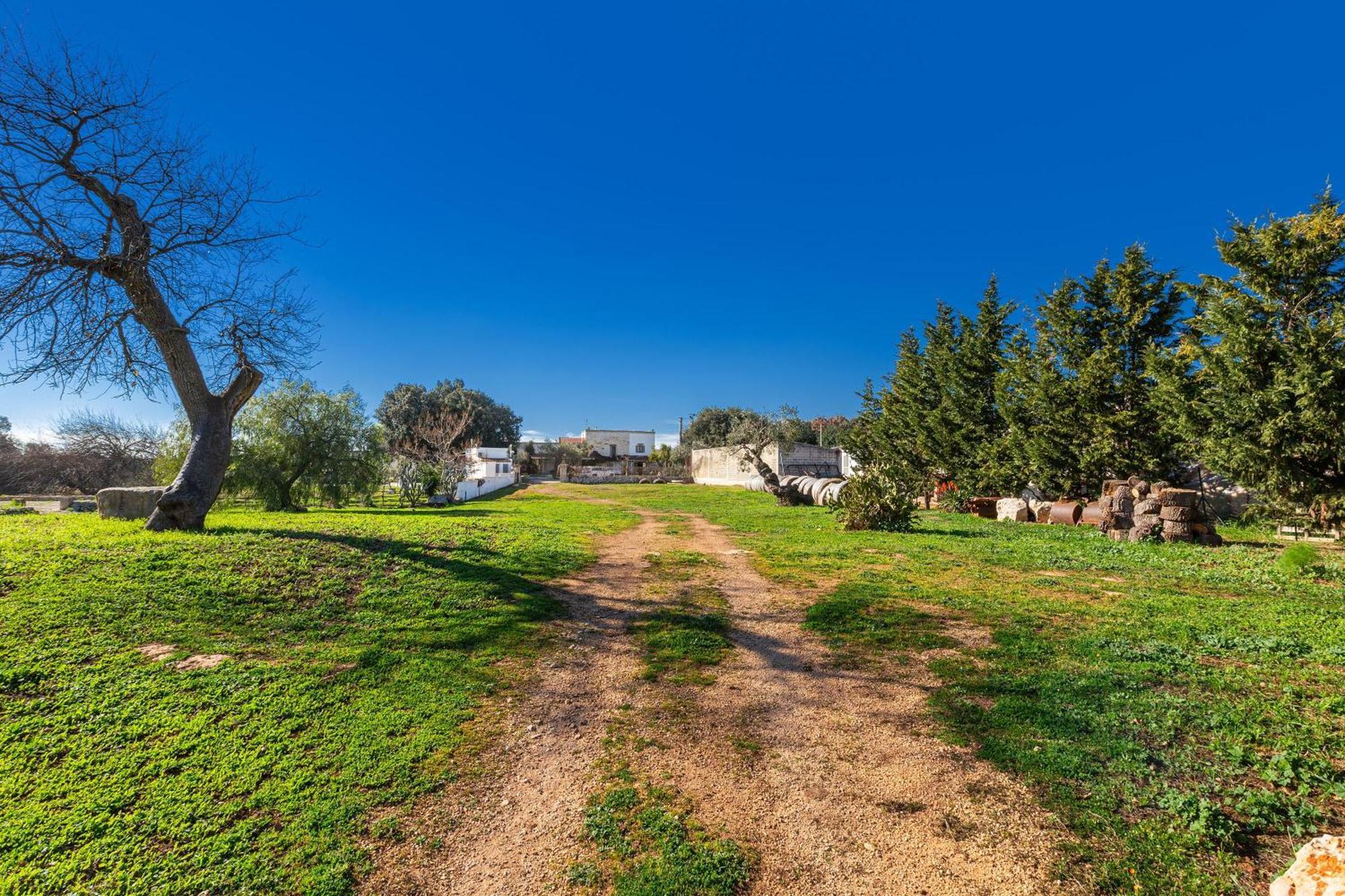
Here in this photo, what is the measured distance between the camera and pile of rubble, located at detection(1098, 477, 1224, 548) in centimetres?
1128

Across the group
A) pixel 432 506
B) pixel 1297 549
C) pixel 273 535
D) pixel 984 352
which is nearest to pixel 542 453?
pixel 432 506

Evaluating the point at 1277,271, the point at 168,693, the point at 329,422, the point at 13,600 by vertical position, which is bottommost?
the point at 168,693

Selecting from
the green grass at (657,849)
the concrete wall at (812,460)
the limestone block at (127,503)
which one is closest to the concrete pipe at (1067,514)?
the green grass at (657,849)

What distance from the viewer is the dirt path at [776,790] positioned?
2678 mm

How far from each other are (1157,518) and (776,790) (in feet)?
41.6

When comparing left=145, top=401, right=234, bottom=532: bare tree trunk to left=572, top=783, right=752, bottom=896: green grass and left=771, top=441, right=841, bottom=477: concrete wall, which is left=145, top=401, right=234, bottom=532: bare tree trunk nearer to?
left=572, top=783, right=752, bottom=896: green grass

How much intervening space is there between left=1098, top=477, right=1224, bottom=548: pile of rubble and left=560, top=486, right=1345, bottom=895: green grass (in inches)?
62.0

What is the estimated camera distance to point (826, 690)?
4641 millimetres

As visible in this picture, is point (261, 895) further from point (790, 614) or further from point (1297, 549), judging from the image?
point (1297, 549)

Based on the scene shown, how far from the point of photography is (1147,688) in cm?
437

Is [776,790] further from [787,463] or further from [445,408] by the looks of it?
[445,408]

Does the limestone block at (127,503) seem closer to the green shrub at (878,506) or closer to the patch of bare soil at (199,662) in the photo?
the patch of bare soil at (199,662)

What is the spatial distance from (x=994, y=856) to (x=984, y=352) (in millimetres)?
20668

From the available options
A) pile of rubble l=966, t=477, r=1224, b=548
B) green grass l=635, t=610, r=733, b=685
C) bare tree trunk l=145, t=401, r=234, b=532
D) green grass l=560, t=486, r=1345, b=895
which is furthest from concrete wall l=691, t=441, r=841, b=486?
bare tree trunk l=145, t=401, r=234, b=532
